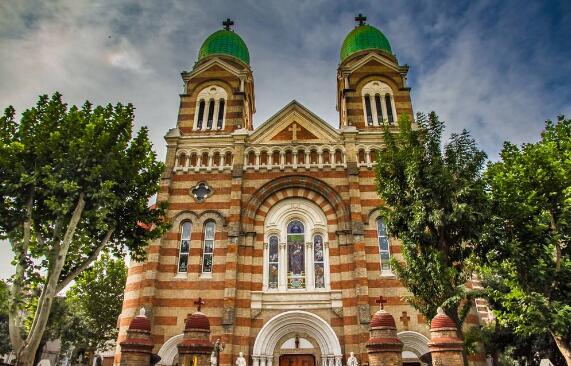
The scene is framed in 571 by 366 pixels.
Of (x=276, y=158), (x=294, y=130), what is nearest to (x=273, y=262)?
(x=276, y=158)

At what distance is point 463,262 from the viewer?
14273 mm

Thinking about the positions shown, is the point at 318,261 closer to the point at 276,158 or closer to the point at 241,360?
the point at 241,360

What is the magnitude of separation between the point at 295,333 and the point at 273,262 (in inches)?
145

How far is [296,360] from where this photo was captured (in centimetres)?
1891

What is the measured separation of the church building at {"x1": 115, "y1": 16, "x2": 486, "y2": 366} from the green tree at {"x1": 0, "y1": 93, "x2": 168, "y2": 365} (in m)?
5.80

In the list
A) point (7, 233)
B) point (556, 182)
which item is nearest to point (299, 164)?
point (556, 182)

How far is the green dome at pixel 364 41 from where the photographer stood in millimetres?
27625

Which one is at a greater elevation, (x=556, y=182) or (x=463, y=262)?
(x=556, y=182)

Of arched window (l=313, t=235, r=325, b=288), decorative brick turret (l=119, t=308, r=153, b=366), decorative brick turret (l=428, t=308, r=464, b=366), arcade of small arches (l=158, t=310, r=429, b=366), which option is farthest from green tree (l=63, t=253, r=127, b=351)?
decorative brick turret (l=428, t=308, r=464, b=366)

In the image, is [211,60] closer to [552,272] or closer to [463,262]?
[463,262]

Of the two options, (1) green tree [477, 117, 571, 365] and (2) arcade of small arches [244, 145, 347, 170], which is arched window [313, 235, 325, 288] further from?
(1) green tree [477, 117, 571, 365]

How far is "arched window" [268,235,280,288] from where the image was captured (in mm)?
20337

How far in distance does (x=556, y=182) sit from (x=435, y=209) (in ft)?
17.0

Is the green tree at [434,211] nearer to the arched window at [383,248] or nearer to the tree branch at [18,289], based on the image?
the arched window at [383,248]
